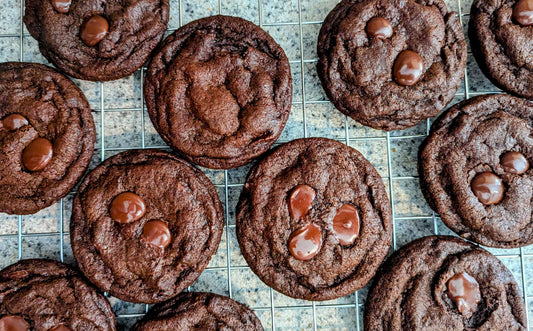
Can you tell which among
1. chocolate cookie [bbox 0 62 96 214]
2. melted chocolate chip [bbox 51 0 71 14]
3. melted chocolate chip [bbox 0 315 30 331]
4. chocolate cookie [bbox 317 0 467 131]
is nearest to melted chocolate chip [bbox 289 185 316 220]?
chocolate cookie [bbox 317 0 467 131]

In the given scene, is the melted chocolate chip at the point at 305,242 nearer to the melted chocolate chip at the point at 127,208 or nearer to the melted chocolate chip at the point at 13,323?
the melted chocolate chip at the point at 127,208

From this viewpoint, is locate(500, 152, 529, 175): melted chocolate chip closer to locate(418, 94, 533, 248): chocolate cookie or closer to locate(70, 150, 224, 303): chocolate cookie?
locate(418, 94, 533, 248): chocolate cookie

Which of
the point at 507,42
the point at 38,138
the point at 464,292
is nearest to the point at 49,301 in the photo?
the point at 38,138

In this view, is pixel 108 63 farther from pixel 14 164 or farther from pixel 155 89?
pixel 14 164

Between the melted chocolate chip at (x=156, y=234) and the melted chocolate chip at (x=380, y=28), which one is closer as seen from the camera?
the melted chocolate chip at (x=156, y=234)

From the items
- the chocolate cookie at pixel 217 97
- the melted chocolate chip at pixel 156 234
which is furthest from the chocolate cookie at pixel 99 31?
the melted chocolate chip at pixel 156 234

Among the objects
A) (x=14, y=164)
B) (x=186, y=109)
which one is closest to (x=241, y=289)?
(x=186, y=109)
